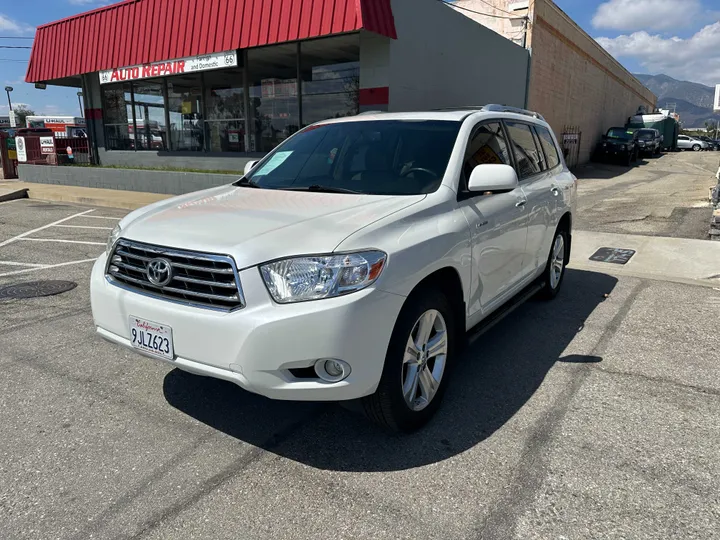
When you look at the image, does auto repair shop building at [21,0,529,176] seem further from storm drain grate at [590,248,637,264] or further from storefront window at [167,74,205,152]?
storm drain grate at [590,248,637,264]

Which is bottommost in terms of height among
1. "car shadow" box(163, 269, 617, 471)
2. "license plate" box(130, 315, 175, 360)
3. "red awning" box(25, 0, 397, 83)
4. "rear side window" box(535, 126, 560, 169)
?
"car shadow" box(163, 269, 617, 471)

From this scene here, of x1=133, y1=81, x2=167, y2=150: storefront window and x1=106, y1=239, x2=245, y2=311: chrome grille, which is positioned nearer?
x1=106, y1=239, x2=245, y2=311: chrome grille

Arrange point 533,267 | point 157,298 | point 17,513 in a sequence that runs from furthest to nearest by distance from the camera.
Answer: point 533,267, point 157,298, point 17,513

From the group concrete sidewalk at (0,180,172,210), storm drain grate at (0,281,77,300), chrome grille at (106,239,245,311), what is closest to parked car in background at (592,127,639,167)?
concrete sidewalk at (0,180,172,210)

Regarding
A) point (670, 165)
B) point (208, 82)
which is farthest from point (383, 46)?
point (670, 165)

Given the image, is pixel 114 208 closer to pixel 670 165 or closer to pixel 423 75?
pixel 423 75

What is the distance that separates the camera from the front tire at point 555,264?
17.4 ft

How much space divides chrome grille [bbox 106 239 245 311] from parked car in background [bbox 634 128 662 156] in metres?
32.9

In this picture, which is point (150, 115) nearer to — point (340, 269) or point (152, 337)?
point (152, 337)

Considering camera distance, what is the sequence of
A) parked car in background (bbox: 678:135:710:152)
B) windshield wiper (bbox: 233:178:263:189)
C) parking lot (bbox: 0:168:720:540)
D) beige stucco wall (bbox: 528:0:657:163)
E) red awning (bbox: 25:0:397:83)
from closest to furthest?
parking lot (bbox: 0:168:720:540)
windshield wiper (bbox: 233:178:263:189)
red awning (bbox: 25:0:397:83)
beige stucco wall (bbox: 528:0:657:163)
parked car in background (bbox: 678:135:710:152)

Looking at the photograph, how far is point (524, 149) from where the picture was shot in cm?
469

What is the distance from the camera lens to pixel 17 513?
7.91 feet

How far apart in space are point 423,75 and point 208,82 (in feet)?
22.8

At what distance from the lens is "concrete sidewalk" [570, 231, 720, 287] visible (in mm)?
6629
